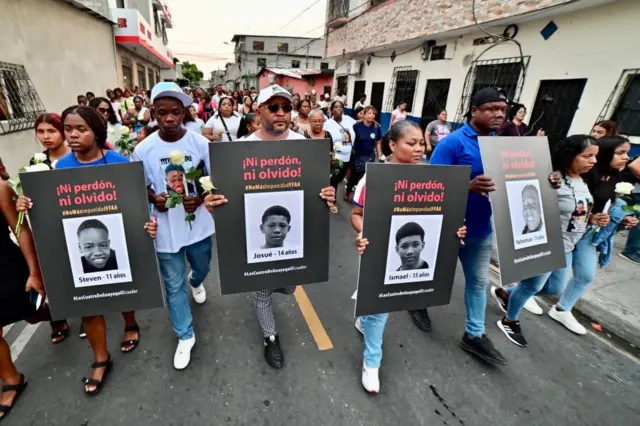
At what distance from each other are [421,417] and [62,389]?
2520 millimetres

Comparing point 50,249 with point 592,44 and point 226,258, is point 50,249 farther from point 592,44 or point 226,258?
point 592,44

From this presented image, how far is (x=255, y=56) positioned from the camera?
50219 mm

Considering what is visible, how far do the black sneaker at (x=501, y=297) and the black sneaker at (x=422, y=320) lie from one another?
0.98 meters

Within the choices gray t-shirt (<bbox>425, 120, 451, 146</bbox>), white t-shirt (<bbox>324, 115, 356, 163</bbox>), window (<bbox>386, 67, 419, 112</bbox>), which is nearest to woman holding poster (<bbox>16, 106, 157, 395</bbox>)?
white t-shirt (<bbox>324, 115, 356, 163</bbox>)

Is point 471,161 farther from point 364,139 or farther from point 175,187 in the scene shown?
point 364,139

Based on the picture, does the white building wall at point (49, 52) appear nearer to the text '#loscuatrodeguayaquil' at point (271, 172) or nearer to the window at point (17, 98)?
the window at point (17, 98)

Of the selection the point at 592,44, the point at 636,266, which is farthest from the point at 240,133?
the point at 592,44

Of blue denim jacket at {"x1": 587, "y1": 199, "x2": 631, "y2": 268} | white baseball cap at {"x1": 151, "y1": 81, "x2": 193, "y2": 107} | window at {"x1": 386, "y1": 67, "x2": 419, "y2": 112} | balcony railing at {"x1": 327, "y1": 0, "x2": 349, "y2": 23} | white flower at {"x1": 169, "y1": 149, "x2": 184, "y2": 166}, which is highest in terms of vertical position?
balcony railing at {"x1": 327, "y1": 0, "x2": 349, "y2": 23}

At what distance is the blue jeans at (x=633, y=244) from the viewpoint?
15.4 feet

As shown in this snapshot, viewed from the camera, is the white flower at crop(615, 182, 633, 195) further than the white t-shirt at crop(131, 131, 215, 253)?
Yes

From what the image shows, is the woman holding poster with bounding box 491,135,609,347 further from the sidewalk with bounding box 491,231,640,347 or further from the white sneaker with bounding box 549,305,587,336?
the sidewalk with bounding box 491,231,640,347

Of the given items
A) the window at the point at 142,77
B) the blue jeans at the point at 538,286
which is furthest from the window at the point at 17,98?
the window at the point at 142,77

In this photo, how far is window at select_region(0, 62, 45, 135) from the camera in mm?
6332

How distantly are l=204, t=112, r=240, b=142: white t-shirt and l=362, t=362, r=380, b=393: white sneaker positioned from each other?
4460mm
